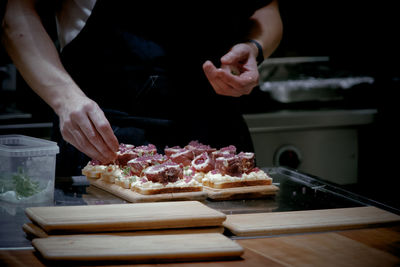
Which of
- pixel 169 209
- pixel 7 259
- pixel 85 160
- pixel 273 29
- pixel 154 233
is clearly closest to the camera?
pixel 7 259

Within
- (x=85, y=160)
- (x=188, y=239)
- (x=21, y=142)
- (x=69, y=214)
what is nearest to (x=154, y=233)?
(x=188, y=239)

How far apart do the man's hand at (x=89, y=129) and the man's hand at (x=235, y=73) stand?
49cm

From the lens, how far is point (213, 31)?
110 inches

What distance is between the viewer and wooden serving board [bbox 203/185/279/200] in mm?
2158

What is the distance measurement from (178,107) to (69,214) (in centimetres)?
118

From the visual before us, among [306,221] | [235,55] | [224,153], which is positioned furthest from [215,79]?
[306,221]

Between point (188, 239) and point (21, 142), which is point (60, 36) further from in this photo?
point (188, 239)

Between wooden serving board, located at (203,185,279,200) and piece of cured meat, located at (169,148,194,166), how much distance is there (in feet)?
0.84

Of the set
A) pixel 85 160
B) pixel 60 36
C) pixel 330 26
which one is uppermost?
pixel 330 26

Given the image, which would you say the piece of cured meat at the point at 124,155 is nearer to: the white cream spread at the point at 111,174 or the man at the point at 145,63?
the white cream spread at the point at 111,174

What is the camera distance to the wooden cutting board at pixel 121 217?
5.03 ft

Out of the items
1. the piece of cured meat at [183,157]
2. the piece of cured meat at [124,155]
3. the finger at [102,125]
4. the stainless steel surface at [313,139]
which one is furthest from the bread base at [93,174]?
the stainless steel surface at [313,139]

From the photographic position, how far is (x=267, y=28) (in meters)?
2.99

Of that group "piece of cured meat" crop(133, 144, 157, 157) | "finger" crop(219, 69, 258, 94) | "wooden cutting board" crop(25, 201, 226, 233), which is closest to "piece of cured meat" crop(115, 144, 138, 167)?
"piece of cured meat" crop(133, 144, 157, 157)
